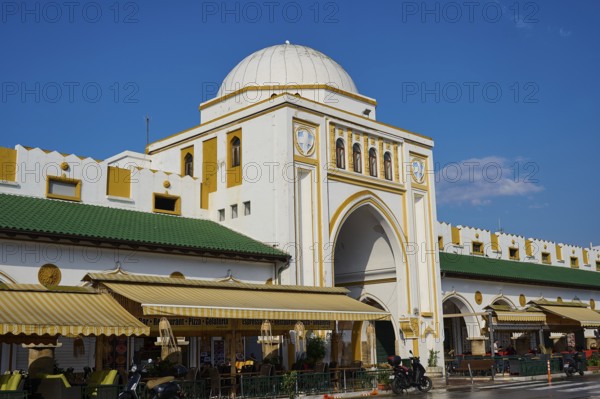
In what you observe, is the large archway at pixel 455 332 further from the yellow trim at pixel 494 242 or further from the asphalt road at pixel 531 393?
the asphalt road at pixel 531 393

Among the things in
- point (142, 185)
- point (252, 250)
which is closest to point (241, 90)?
point (142, 185)

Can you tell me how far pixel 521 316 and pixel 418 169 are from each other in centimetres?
864

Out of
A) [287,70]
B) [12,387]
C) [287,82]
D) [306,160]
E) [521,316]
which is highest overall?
[287,70]

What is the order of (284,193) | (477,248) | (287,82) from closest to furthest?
(284,193)
(287,82)
(477,248)

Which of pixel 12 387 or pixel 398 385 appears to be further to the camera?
pixel 398 385

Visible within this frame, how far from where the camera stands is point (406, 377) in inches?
836

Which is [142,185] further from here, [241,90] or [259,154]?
[241,90]

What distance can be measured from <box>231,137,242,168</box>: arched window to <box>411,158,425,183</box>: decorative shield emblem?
29.1ft

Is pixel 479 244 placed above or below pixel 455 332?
above

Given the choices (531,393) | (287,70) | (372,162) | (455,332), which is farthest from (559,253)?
(531,393)

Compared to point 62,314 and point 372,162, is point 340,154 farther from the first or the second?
point 62,314

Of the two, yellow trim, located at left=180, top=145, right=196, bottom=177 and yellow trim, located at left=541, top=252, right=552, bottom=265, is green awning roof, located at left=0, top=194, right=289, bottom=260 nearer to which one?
yellow trim, located at left=180, top=145, right=196, bottom=177

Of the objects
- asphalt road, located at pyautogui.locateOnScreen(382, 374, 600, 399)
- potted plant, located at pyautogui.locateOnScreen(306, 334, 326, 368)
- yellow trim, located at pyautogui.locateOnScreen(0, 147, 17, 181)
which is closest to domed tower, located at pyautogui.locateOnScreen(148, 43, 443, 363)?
potted plant, located at pyautogui.locateOnScreen(306, 334, 326, 368)

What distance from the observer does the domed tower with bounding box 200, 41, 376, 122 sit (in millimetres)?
30359
